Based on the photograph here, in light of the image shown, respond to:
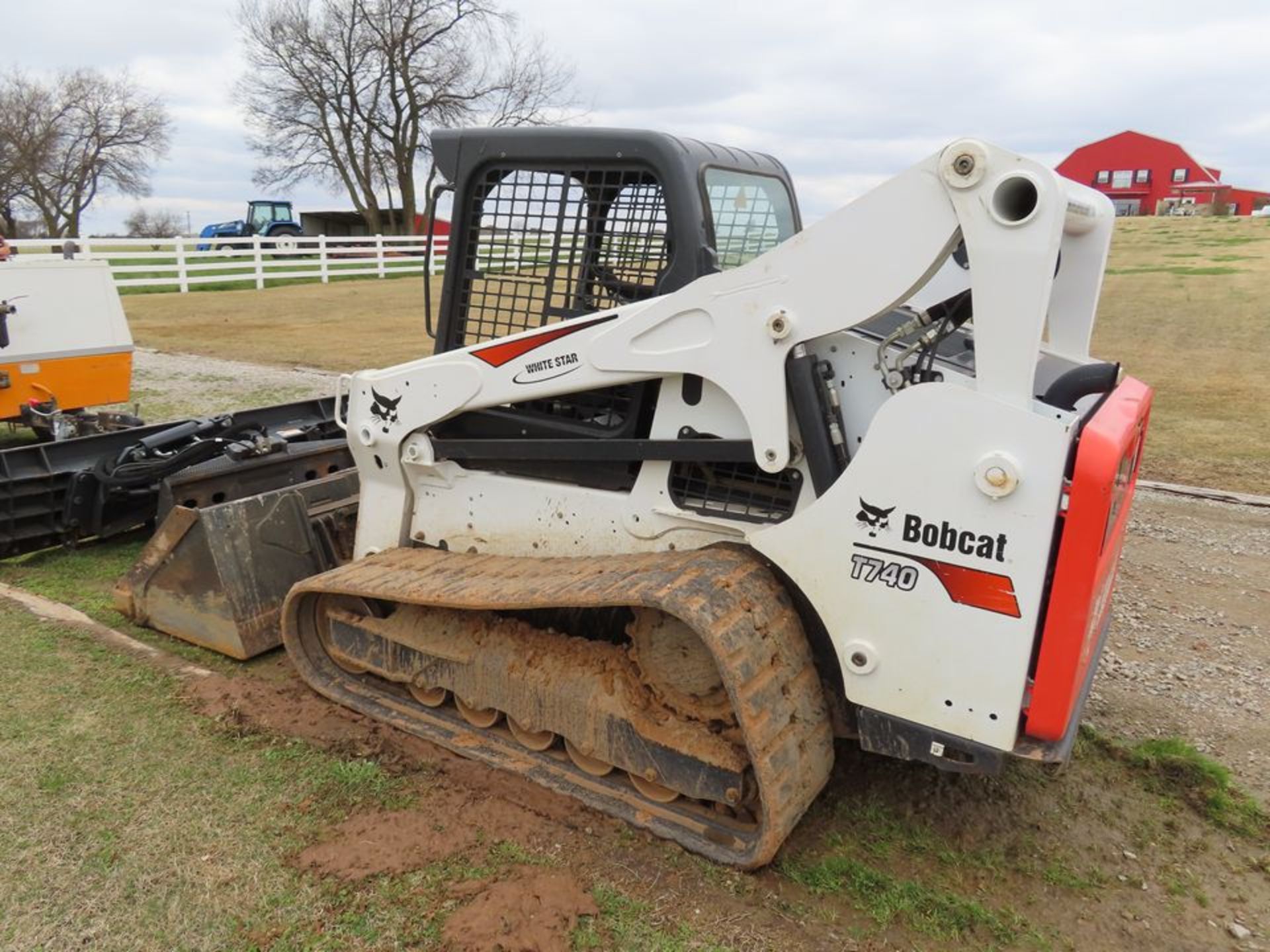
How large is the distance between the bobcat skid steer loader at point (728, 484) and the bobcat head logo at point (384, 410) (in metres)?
0.02

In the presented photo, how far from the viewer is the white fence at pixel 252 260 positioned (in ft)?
76.2

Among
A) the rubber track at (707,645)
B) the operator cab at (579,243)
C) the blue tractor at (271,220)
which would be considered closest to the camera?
the rubber track at (707,645)

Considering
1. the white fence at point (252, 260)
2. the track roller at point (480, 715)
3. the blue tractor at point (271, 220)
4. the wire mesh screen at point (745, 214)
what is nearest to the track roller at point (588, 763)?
the track roller at point (480, 715)

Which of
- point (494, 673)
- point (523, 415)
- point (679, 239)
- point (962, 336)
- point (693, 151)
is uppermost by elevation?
point (693, 151)

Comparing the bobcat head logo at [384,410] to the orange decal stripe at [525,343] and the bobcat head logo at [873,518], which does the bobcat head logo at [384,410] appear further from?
the bobcat head logo at [873,518]

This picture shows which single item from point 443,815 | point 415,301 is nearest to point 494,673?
Answer: point 443,815

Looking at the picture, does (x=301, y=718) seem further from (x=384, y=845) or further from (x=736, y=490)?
(x=736, y=490)

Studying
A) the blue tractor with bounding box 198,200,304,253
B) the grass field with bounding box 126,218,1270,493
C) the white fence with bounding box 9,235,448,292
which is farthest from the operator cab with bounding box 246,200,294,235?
the grass field with bounding box 126,218,1270,493

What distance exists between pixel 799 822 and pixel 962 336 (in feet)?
6.08

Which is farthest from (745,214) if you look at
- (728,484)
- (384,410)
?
(384,410)

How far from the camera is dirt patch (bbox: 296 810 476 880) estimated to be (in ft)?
9.97

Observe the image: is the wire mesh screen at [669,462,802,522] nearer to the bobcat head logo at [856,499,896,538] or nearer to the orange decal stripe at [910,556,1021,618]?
the bobcat head logo at [856,499,896,538]

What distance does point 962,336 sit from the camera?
3.69 meters

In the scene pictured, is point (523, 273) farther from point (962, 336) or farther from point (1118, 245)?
point (1118, 245)
